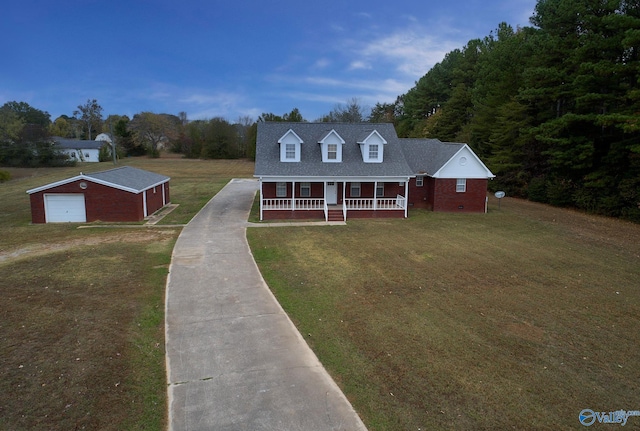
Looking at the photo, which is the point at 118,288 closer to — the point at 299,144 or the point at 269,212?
the point at 269,212

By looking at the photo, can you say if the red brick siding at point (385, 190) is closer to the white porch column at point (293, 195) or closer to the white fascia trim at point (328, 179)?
the white fascia trim at point (328, 179)

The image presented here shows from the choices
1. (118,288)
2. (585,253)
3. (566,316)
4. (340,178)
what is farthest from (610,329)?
(340,178)

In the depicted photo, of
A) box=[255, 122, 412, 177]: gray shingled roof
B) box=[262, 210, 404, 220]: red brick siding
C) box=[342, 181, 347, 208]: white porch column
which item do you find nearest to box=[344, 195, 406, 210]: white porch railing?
box=[342, 181, 347, 208]: white porch column

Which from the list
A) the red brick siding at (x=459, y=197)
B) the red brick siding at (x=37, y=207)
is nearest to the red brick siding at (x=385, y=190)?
the red brick siding at (x=459, y=197)

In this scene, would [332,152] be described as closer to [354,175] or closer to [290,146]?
[354,175]

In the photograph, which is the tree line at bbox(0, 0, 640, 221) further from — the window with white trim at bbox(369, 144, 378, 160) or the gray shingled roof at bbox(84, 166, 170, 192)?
the gray shingled roof at bbox(84, 166, 170, 192)

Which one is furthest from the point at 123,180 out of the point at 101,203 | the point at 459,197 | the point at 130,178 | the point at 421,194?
the point at 459,197
